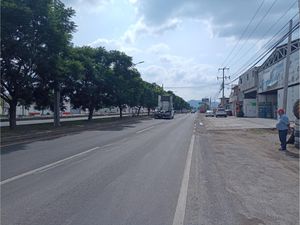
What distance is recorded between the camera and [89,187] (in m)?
9.32

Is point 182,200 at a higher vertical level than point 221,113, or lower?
lower

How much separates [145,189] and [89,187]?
117 centimetres

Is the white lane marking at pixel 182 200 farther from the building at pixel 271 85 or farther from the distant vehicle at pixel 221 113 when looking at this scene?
the distant vehicle at pixel 221 113

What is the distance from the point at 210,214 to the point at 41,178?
15.6ft

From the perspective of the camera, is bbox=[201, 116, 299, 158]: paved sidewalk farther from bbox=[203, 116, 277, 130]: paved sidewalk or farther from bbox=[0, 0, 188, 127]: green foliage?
bbox=[0, 0, 188, 127]: green foliage

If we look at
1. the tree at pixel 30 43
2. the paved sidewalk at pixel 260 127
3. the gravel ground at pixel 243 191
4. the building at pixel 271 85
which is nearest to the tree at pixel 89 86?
the paved sidewalk at pixel 260 127

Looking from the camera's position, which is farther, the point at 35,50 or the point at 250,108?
the point at 250,108

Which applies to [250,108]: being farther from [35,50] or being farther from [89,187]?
[89,187]

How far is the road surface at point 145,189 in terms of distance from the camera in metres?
7.00

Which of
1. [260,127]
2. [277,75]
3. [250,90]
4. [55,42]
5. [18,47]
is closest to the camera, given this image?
[18,47]

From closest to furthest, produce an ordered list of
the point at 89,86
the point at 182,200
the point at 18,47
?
the point at 182,200 → the point at 18,47 → the point at 89,86

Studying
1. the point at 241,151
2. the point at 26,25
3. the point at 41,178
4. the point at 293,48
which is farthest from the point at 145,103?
the point at 41,178

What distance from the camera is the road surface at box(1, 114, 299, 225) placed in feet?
23.0

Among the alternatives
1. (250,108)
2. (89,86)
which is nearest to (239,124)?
(89,86)
